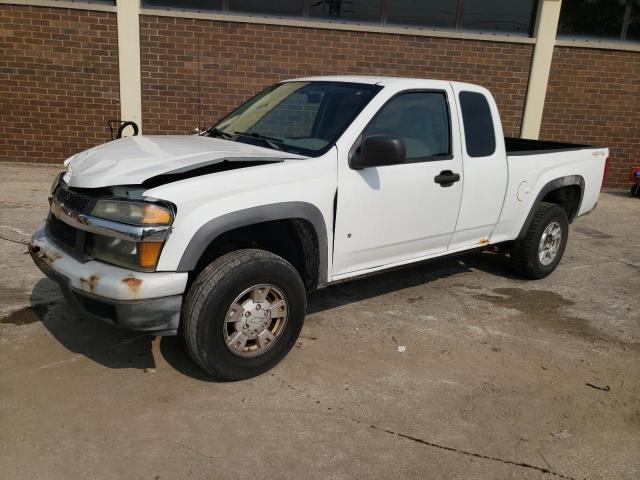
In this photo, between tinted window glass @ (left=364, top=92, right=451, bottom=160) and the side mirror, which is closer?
the side mirror

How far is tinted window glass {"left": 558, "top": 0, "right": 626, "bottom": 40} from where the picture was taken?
1103 centimetres

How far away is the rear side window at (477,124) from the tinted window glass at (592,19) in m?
7.64

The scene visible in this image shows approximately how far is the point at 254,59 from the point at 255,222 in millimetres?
7711

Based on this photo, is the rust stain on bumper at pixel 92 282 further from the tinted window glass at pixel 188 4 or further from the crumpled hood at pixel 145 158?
the tinted window glass at pixel 188 4

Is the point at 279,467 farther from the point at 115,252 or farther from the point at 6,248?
the point at 6,248

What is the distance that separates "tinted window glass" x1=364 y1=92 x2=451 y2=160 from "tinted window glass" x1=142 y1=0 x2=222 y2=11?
6962 mm

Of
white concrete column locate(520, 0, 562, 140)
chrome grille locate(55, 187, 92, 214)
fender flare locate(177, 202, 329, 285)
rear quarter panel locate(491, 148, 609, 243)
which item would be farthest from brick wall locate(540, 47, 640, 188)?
chrome grille locate(55, 187, 92, 214)

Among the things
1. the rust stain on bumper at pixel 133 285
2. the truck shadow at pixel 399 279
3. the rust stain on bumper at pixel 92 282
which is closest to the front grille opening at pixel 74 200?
the rust stain on bumper at pixel 92 282

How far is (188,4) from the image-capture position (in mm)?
10016

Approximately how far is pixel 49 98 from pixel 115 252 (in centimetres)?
833

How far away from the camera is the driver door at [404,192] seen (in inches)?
149

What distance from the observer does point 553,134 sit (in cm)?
1140

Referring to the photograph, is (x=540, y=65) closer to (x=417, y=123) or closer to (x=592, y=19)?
(x=592, y=19)

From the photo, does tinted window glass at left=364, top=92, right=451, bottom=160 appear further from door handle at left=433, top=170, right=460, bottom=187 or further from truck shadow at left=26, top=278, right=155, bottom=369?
truck shadow at left=26, top=278, right=155, bottom=369
